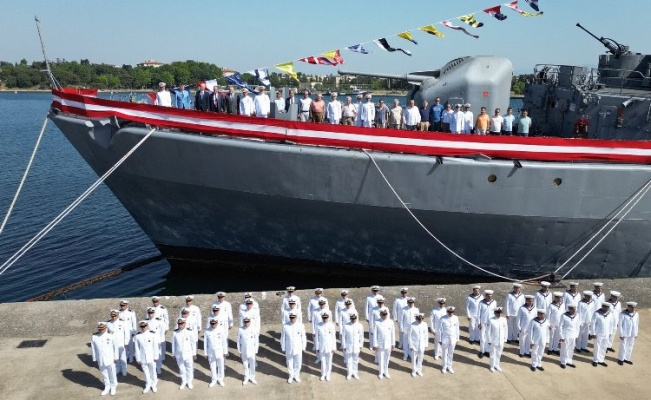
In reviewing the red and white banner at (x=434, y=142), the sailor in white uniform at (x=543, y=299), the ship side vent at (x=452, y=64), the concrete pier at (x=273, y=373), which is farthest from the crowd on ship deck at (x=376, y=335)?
the ship side vent at (x=452, y=64)

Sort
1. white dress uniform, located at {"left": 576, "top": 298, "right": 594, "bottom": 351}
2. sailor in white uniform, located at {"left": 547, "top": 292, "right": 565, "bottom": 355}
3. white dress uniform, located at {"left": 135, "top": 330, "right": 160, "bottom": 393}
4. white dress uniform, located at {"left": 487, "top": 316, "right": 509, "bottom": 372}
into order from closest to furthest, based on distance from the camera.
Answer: white dress uniform, located at {"left": 135, "top": 330, "right": 160, "bottom": 393}, white dress uniform, located at {"left": 487, "top": 316, "right": 509, "bottom": 372}, sailor in white uniform, located at {"left": 547, "top": 292, "right": 565, "bottom": 355}, white dress uniform, located at {"left": 576, "top": 298, "right": 594, "bottom": 351}

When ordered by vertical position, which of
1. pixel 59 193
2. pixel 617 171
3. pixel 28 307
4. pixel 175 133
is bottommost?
pixel 59 193

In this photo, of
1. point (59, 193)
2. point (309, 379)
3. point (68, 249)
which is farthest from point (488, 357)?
point (59, 193)

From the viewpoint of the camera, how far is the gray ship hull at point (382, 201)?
1005 cm

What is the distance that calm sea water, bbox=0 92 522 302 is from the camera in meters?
12.6

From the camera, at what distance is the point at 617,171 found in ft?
32.8

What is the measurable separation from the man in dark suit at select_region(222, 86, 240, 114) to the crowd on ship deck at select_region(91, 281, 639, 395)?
5.41 meters

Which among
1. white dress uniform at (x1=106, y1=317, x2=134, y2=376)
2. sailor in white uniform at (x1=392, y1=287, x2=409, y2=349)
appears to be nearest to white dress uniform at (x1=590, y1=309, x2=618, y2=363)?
sailor in white uniform at (x1=392, y1=287, x2=409, y2=349)

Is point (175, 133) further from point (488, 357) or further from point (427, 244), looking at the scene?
point (488, 357)

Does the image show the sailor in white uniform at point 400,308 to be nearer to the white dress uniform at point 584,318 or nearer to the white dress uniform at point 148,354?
the white dress uniform at point 584,318

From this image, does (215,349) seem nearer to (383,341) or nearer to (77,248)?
(383,341)

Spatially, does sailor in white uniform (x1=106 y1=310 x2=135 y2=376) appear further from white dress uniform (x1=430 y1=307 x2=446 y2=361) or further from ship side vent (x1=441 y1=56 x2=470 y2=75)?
ship side vent (x1=441 y1=56 x2=470 y2=75)

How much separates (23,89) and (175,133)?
137 m

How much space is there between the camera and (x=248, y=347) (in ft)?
21.3
